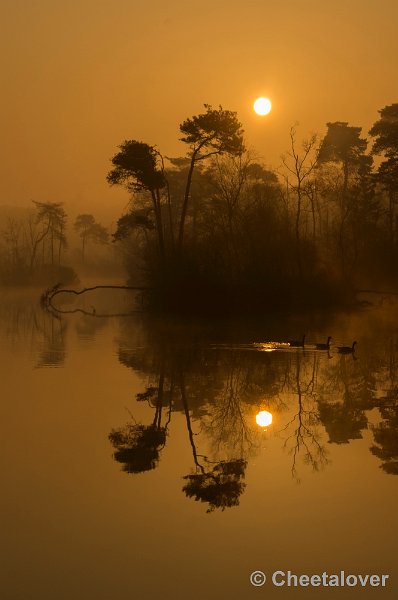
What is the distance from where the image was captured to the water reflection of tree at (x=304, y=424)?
11.7 metres

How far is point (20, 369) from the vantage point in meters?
20.7

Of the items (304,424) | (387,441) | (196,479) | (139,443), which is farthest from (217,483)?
(304,424)

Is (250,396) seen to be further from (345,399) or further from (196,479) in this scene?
(196,479)

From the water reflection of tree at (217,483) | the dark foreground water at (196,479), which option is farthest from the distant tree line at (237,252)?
the water reflection of tree at (217,483)

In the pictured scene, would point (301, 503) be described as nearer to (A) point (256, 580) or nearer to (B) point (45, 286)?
(A) point (256, 580)

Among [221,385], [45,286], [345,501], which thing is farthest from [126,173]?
[45,286]

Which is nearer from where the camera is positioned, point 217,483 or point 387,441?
point 217,483

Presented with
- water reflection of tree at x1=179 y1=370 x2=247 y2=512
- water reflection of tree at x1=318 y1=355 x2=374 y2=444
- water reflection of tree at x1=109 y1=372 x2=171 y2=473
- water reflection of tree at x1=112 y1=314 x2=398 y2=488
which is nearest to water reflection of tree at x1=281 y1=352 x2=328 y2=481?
water reflection of tree at x1=112 y1=314 x2=398 y2=488

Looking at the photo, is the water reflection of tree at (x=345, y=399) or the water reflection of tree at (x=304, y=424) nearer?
the water reflection of tree at (x=304, y=424)

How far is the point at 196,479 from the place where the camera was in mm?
10578

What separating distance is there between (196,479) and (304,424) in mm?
3798

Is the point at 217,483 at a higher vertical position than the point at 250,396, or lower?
lower

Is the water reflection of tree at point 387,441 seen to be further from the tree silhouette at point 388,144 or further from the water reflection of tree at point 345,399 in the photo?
the tree silhouette at point 388,144

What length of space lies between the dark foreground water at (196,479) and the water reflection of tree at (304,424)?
49 millimetres
